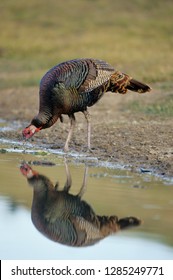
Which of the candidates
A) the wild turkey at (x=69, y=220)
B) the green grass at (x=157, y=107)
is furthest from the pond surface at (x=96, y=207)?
the green grass at (x=157, y=107)

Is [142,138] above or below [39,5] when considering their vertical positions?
below

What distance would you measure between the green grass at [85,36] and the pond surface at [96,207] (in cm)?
1246

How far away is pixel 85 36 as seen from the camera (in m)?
39.5

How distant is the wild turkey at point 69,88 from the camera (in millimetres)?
13836

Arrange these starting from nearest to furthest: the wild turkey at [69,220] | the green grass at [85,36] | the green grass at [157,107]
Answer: the wild turkey at [69,220]
the green grass at [157,107]
the green grass at [85,36]

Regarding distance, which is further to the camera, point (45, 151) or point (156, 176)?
point (45, 151)

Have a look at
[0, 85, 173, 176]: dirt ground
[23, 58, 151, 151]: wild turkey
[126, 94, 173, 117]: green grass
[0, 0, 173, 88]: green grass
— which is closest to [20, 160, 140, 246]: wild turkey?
[0, 85, 173, 176]: dirt ground

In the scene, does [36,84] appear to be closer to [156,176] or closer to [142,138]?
[142,138]

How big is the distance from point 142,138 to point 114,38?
933 inches

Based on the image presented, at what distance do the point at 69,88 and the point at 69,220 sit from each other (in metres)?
4.62

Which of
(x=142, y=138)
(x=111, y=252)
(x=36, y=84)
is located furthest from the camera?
(x=36, y=84)

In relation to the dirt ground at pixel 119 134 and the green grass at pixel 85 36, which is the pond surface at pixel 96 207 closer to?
the dirt ground at pixel 119 134

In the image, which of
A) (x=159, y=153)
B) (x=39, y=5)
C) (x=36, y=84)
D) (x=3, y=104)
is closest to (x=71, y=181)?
(x=159, y=153)

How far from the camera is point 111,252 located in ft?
27.5
